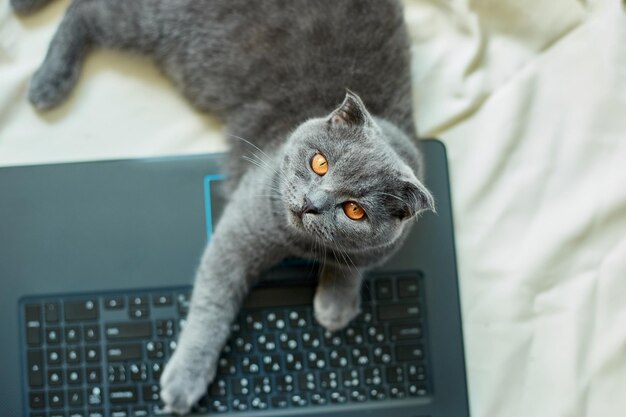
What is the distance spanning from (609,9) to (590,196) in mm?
338

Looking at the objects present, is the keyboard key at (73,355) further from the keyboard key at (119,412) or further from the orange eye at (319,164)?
the orange eye at (319,164)

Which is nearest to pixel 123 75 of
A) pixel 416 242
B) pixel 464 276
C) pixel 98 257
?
pixel 98 257

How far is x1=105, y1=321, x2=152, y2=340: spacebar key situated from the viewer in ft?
3.18

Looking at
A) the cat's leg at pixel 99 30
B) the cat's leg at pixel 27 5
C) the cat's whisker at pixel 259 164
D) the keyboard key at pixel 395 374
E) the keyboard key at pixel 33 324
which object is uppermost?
the cat's leg at pixel 27 5

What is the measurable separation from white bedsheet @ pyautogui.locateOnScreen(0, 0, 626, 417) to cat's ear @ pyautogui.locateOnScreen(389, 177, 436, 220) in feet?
0.87

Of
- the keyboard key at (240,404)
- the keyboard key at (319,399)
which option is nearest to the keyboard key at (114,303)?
the keyboard key at (240,404)

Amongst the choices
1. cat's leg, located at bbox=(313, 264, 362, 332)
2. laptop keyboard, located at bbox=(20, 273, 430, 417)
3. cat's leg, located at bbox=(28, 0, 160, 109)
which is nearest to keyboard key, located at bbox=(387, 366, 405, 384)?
laptop keyboard, located at bbox=(20, 273, 430, 417)

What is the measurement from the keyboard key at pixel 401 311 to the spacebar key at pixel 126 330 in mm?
397

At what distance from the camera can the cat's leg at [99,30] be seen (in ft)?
3.60

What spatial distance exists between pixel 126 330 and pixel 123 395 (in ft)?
0.34

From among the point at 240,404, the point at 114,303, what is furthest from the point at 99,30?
the point at 240,404

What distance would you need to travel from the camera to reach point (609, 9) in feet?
3.55

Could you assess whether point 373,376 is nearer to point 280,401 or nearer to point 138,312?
point 280,401

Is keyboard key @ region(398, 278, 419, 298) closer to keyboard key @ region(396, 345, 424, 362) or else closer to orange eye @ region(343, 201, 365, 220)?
keyboard key @ region(396, 345, 424, 362)
